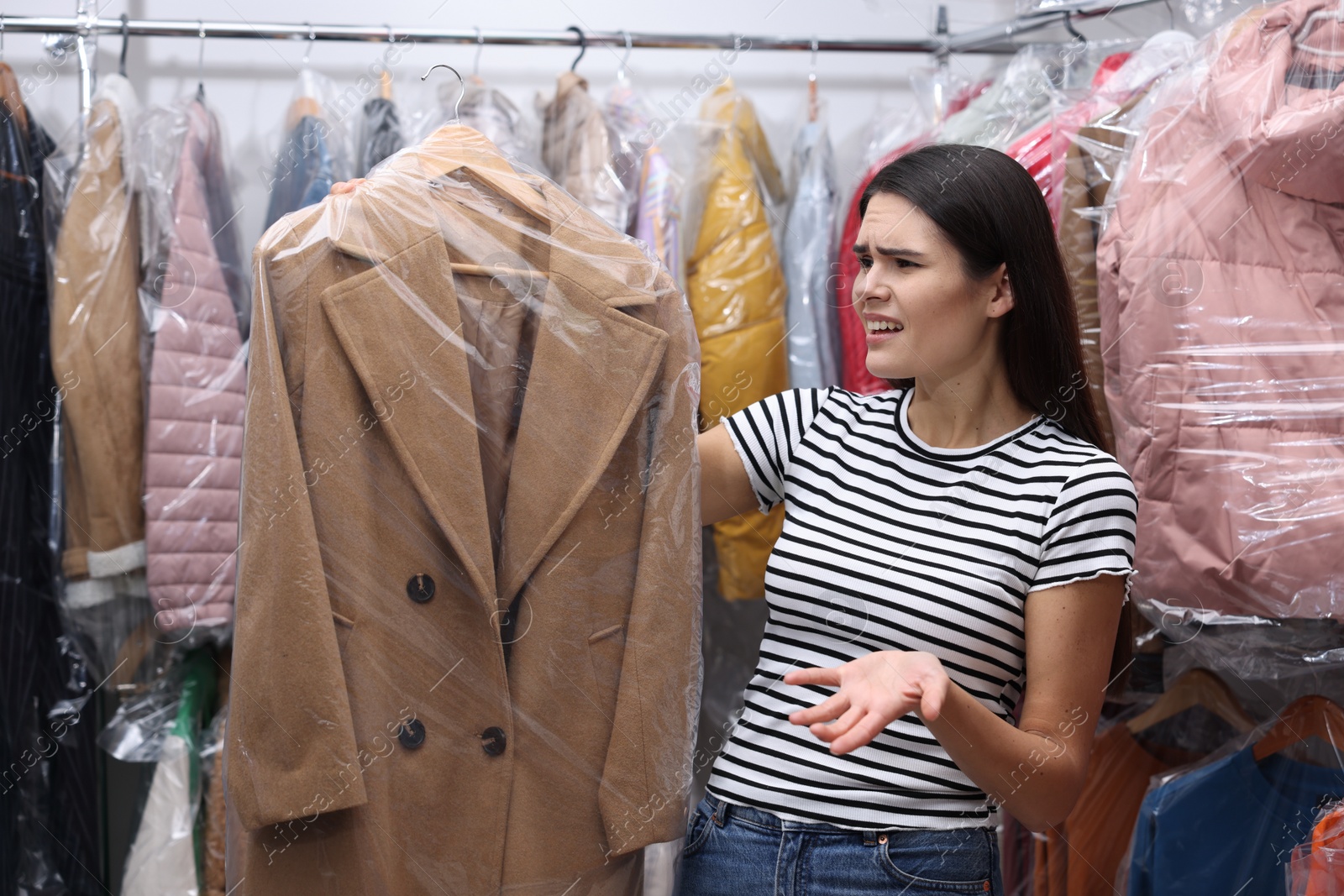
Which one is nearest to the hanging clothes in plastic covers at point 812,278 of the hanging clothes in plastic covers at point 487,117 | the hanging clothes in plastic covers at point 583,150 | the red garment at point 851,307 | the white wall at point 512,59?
the red garment at point 851,307

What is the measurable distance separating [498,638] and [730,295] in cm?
88

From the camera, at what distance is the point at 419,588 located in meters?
0.98

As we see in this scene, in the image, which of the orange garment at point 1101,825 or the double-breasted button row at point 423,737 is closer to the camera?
the double-breasted button row at point 423,737

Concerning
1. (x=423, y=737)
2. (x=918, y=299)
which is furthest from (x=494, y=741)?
(x=918, y=299)

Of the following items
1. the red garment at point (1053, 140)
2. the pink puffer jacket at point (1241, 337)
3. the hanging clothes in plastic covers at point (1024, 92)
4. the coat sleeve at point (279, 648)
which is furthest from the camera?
the hanging clothes in plastic covers at point (1024, 92)

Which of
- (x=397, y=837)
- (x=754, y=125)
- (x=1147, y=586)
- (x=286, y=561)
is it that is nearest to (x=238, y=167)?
(x=754, y=125)

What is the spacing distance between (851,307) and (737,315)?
0.58 ft

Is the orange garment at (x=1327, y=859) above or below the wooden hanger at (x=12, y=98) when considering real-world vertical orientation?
below

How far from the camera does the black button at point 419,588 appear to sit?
3.21 ft

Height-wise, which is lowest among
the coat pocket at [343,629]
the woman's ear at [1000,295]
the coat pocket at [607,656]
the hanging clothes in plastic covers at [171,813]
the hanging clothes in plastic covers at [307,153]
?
the hanging clothes in plastic covers at [171,813]

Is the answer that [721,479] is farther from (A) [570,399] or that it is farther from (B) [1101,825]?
(B) [1101,825]

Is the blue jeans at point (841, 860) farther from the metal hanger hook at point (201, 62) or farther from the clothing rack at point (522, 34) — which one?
the metal hanger hook at point (201, 62)

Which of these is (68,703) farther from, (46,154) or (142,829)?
(46,154)

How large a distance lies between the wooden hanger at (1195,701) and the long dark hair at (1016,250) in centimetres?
58
